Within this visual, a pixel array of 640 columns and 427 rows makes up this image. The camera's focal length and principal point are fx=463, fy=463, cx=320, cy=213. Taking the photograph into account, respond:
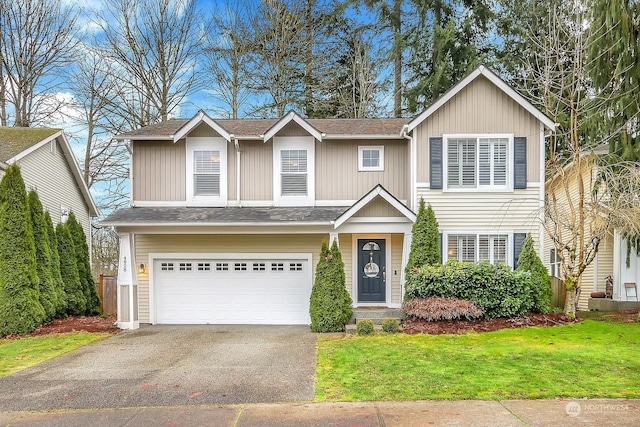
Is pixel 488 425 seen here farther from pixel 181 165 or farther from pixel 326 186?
pixel 181 165

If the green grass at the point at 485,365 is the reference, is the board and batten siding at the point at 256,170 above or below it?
above

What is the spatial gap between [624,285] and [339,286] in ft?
30.8

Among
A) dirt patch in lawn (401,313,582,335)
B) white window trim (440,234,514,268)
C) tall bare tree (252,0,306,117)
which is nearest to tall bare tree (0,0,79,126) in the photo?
tall bare tree (252,0,306,117)

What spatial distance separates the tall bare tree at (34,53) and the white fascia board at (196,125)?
1231 cm

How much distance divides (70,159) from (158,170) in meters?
7.48

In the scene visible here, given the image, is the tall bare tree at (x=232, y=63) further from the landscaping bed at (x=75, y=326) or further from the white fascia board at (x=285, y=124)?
the landscaping bed at (x=75, y=326)

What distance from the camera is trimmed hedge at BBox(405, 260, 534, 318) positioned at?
11195mm

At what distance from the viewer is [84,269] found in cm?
1472

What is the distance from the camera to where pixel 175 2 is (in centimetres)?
2198

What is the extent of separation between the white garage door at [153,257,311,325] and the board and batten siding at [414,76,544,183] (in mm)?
4693

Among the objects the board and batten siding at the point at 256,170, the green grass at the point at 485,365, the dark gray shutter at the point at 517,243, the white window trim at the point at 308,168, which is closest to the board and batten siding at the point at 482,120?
the dark gray shutter at the point at 517,243

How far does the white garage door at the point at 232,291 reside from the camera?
13164mm

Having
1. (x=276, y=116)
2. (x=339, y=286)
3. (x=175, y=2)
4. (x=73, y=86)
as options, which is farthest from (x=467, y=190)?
(x=73, y=86)

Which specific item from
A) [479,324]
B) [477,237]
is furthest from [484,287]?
[477,237]
